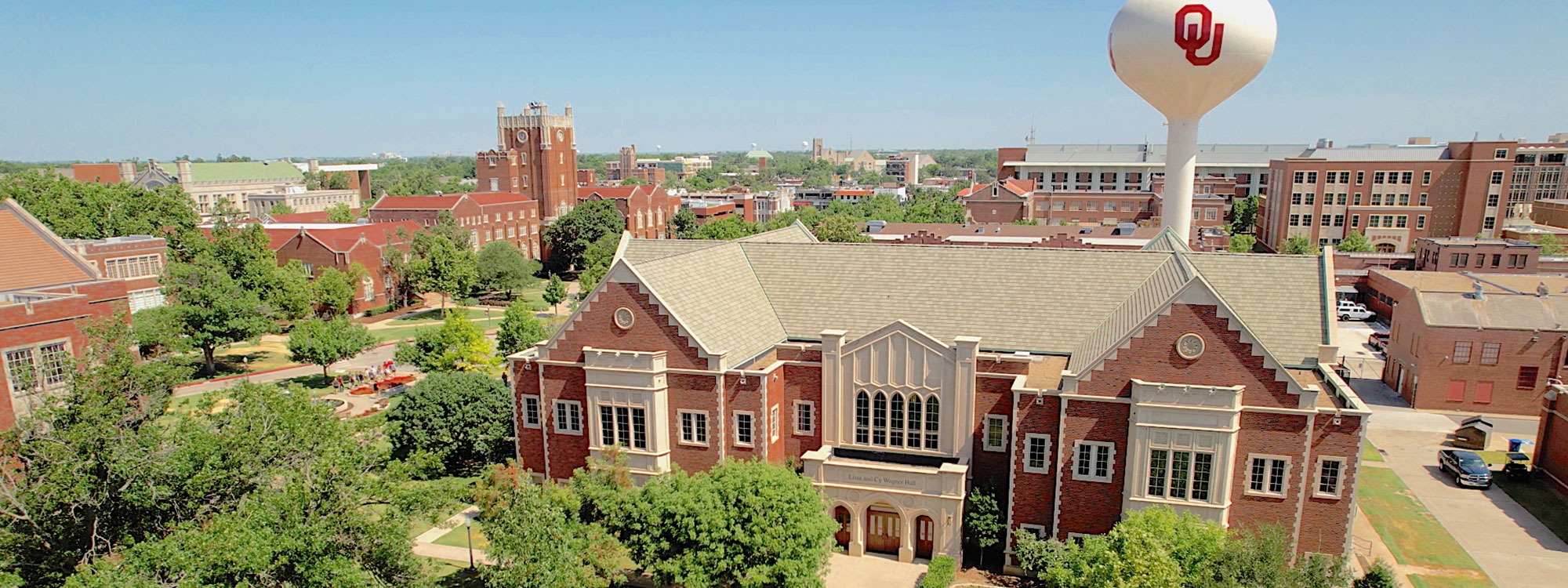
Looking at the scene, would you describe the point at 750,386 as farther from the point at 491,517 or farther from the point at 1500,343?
the point at 1500,343

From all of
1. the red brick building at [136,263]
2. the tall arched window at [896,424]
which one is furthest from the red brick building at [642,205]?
the tall arched window at [896,424]

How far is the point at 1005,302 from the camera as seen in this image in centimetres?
4206

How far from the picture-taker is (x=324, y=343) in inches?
2670

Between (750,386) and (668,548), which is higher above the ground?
(750,386)

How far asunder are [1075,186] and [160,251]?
151724mm

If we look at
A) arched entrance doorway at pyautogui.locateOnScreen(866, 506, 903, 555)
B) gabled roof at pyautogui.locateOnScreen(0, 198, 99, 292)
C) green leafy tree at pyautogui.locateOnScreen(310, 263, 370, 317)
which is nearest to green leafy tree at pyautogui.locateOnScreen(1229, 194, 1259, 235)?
arched entrance doorway at pyautogui.locateOnScreen(866, 506, 903, 555)

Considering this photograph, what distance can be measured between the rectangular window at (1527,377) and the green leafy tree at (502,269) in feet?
329

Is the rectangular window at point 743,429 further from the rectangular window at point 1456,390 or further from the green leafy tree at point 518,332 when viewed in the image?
the rectangular window at point 1456,390

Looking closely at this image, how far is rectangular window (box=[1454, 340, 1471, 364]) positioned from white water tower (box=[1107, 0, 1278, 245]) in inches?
950

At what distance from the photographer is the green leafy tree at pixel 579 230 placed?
132 meters

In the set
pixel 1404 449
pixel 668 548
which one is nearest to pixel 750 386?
pixel 668 548

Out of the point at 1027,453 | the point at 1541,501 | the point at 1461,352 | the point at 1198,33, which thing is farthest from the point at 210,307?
the point at 1461,352

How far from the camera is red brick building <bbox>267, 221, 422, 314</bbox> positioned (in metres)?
102

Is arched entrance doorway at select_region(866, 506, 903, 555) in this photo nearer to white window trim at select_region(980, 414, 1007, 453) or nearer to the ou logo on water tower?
white window trim at select_region(980, 414, 1007, 453)
